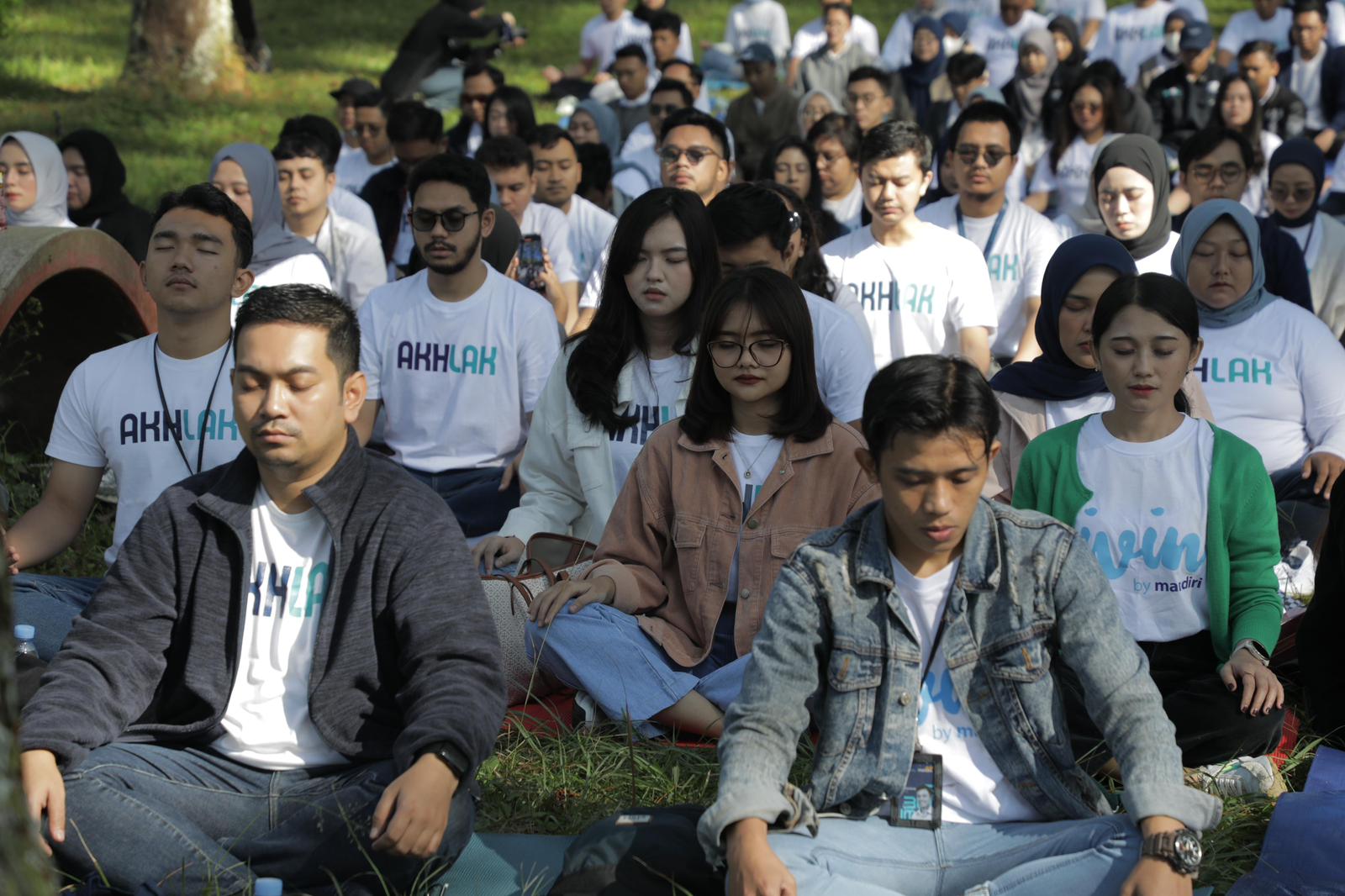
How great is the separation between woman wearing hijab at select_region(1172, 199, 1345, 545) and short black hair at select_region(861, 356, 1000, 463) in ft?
9.89

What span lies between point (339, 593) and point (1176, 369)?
2.31m

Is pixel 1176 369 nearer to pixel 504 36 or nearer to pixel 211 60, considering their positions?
pixel 504 36

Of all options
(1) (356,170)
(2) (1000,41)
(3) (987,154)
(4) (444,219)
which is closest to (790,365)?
(4) (444,219)

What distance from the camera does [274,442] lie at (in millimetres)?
3514

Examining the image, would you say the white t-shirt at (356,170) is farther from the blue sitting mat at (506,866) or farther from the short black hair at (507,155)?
the blue sitting mat at (506,866)

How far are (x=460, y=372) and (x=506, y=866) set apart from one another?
2724mm

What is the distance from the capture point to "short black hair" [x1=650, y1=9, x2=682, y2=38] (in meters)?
15.0

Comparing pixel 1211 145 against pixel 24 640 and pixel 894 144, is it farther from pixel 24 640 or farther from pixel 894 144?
pixel 24 640

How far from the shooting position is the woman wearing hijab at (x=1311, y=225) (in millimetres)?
7766

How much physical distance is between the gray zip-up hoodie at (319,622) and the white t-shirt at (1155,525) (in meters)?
1.81

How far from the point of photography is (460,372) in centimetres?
622

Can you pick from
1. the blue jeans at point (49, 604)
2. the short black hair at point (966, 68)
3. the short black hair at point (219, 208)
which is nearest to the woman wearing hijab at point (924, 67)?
the short black hair at point (966, 68)

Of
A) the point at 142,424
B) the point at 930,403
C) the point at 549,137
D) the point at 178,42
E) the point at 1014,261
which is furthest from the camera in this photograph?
the point at 178,42

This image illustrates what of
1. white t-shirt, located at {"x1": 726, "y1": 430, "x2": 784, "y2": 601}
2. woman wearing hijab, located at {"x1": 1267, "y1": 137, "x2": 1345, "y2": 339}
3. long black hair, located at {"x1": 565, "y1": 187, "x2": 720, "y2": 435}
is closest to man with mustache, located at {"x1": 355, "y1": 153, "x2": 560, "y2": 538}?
long black hair, located at {"x1": 565, "y1": 187, "x2": 720, "y2": 435}
